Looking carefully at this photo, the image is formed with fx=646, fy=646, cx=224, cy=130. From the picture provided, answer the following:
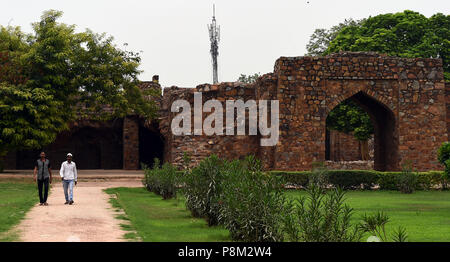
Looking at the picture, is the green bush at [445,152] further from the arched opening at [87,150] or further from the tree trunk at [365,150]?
the arched opening at [87,150]

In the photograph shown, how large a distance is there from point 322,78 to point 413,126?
3.57m

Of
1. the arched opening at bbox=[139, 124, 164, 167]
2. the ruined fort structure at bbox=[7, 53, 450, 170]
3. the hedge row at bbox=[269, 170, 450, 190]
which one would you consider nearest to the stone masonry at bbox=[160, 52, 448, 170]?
the ruined fort structure at bbox=[7, 53, 450, 170]

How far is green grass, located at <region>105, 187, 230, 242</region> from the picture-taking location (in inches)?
352

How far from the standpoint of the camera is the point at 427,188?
18781 millimetres

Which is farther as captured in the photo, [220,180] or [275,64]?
[275,64]

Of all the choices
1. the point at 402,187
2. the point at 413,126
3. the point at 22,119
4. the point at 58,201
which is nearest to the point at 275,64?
the point at 413,126

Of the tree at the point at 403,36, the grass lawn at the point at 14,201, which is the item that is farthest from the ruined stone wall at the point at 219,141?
the tree at the point at 403,36

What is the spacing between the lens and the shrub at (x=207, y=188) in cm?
1058

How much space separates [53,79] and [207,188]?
12.9 meters

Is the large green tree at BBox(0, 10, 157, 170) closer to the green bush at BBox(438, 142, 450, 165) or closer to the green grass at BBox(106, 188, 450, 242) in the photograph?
the green grass at BBox(106, 188, 450, 242)

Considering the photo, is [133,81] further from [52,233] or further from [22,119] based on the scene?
[52,233]

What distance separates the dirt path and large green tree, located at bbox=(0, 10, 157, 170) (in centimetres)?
688

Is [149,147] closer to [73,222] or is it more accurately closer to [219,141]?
[219,141]

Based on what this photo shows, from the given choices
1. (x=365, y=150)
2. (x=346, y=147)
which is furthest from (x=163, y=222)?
(x=346, y=147)
